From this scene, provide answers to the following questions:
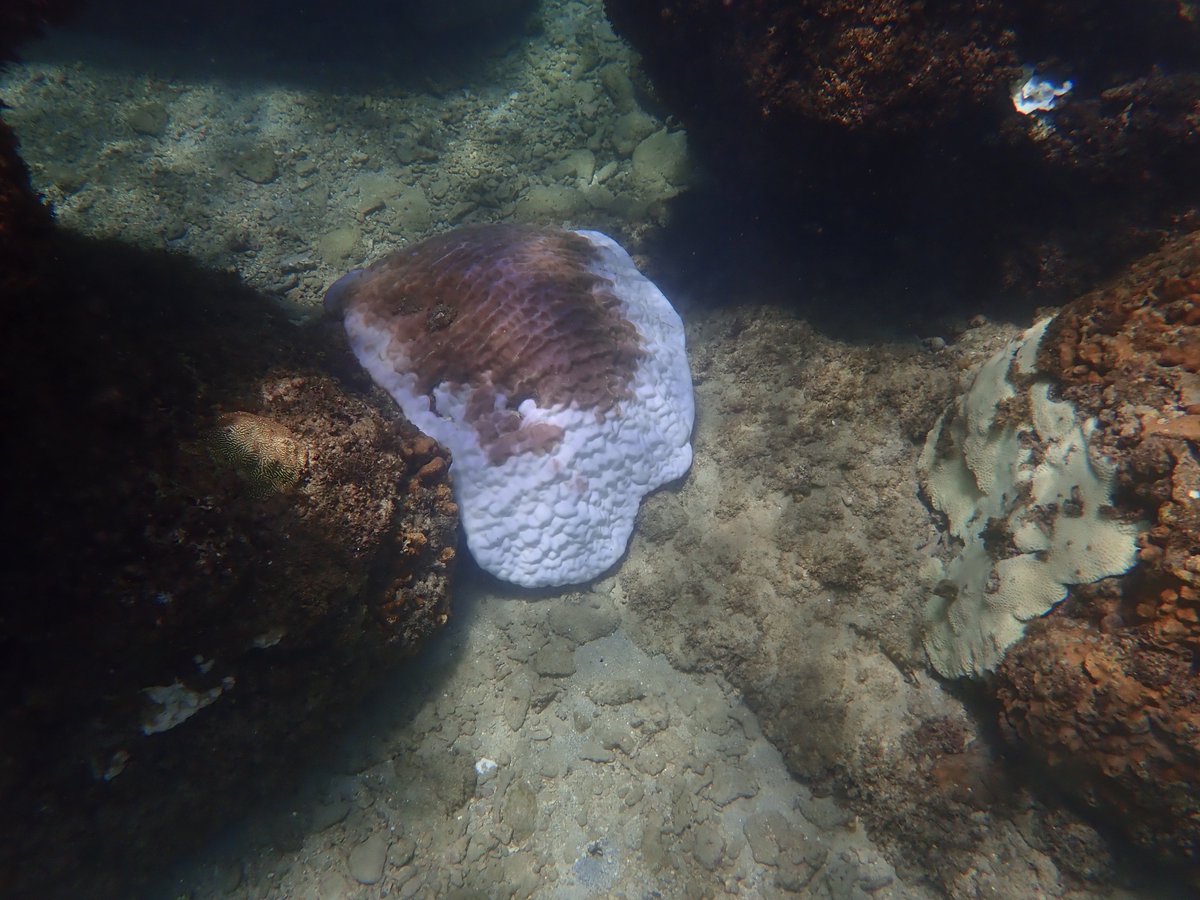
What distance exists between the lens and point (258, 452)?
8.65ft

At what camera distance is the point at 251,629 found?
8.98ft

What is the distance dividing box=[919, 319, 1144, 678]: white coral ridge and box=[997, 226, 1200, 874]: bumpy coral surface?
9cm

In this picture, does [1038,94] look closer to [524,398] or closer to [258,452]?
[524,398]

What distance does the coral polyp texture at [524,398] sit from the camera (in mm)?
3822

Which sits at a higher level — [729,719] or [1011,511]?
[1011,511]

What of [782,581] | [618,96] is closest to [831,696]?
[782,581]

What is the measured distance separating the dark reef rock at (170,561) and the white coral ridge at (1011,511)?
3125mm

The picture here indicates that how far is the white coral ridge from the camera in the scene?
8.66 ft

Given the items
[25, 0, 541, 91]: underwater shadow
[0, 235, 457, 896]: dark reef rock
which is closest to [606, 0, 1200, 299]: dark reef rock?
[0, 235, 457, 896]: dark reef rock

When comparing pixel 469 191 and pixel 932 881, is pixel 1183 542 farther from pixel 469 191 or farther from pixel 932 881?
pixel 469 191

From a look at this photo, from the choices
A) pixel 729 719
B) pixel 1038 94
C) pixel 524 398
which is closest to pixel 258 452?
pixel 524 398

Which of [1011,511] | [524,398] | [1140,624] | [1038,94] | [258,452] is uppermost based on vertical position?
[258,452]

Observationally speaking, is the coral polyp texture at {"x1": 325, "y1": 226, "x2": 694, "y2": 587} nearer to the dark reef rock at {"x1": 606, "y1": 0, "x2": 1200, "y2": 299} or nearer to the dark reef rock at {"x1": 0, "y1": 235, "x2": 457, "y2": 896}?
the dark reef rock at {"x1": 0, "y1": 235, "x2": 457, "y2": 896}

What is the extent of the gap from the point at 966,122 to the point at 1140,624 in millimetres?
3127
